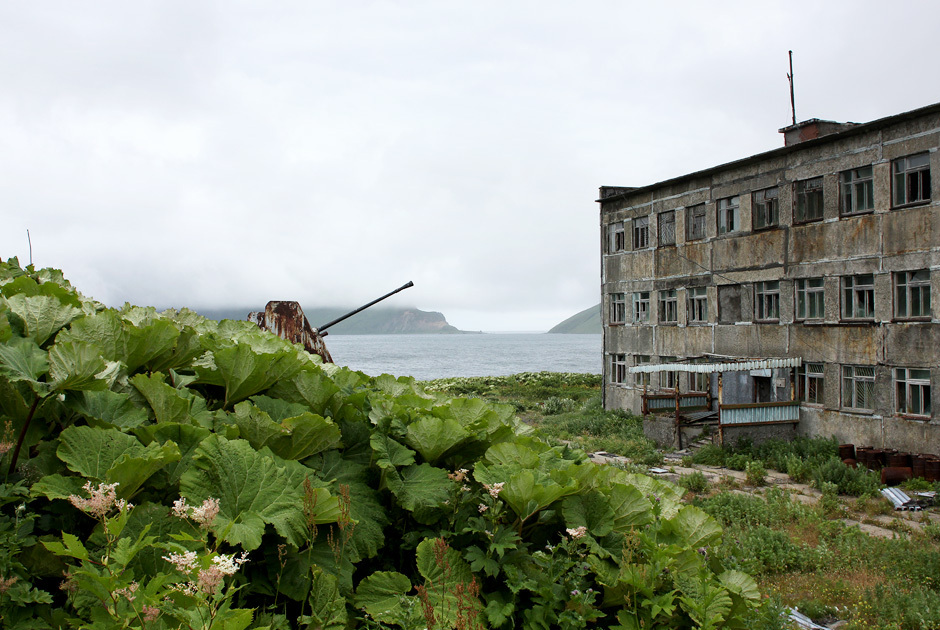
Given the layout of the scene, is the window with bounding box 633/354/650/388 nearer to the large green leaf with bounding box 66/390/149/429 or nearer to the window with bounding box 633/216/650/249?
the window with bounding box 633/216/650/249

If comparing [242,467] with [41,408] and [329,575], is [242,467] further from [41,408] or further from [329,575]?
[41,408]

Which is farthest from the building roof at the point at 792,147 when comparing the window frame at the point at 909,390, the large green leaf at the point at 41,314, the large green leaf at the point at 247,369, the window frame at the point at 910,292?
the large green leaf at the point at 41,314

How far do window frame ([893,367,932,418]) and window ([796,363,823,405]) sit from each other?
8.62 ft

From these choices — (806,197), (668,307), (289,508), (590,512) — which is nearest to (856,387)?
(806,197)

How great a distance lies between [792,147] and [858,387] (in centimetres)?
874

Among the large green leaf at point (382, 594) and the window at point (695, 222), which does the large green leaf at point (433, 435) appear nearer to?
the large green leaf at point (382, 594)

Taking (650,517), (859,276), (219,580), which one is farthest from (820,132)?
(219,580)

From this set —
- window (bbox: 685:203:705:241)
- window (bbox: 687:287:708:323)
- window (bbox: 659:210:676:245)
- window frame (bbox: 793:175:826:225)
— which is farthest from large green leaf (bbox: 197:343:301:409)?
window (bbox: 659:210:676:245)

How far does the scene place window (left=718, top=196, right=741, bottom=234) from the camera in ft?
85.5

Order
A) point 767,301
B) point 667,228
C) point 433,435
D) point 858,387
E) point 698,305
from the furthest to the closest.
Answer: point 667,228 → point 698,305 → point 767,301 → point 858,387 → point 433,435

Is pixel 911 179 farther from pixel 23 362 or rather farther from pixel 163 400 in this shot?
pixel 23 362

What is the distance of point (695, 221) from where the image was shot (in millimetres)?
28016

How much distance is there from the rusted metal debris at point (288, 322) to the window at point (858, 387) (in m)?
20.4

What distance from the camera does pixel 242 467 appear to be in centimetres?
242
